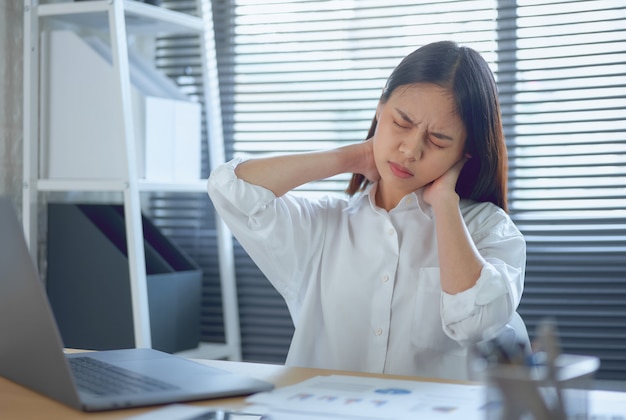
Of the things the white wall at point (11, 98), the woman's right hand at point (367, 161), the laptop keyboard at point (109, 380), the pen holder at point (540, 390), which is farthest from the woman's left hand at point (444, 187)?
the white wall at point (11, 98)

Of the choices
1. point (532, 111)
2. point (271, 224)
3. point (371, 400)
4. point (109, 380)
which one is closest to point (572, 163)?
point (532, 111)

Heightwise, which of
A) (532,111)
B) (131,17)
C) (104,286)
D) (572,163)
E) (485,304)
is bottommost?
(104,286)

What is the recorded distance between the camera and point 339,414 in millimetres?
953

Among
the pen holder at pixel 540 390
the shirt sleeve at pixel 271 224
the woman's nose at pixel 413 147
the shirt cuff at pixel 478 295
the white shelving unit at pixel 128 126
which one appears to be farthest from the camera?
the white shelving unit at pixel 128 126

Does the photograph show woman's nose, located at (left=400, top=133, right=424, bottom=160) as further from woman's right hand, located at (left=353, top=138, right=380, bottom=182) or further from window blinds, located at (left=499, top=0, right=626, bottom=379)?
window blinds, located at (left=499, top=0, right=626, bottom=379)

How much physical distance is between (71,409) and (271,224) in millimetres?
708

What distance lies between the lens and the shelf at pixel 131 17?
2.19m

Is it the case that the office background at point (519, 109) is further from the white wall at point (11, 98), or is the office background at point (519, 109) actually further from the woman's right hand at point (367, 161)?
the woman's right hand at point (367, 161)

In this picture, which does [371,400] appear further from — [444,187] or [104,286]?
[104,286]

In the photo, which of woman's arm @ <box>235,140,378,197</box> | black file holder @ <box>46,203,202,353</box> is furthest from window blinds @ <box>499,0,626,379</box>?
black file holder @ <box>46,203,202,353</box>

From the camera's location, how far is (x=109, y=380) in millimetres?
1095

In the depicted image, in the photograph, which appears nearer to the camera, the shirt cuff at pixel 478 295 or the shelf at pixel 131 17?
the shirt cuff at pixel 478 295

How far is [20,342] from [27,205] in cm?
123

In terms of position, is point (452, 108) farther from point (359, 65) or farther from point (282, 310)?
point (282, 310)
